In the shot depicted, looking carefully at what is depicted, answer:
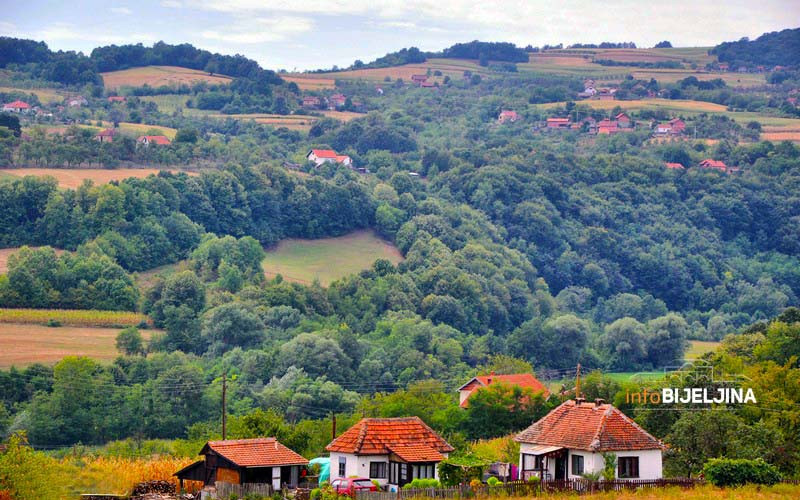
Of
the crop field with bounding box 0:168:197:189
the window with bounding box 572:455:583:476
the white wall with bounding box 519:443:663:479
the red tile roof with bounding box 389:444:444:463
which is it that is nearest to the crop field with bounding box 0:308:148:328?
the crop field with bounding box 0:168:197:189

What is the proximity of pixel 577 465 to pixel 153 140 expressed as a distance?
9045 centimetres

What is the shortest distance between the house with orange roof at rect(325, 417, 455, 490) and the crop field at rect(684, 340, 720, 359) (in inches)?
A: 2364

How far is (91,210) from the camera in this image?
4109 inches

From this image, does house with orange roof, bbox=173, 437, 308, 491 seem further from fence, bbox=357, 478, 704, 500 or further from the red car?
fence, bbox=357, 478, 704, 500

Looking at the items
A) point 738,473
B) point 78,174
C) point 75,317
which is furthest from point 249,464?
point 78,174

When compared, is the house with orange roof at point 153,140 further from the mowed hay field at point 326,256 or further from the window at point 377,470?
the window at point 377,470

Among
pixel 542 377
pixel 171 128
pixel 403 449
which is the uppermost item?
pixel 171 128

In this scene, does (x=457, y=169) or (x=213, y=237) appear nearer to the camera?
(x=213, y=237)

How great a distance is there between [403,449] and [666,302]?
91.6 metres

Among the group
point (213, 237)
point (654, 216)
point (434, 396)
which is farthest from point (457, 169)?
point (434, 396)

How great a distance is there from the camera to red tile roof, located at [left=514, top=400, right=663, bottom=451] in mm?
45500

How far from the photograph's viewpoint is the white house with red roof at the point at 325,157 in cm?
14825

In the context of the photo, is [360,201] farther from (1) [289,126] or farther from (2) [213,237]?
(1) [289,126]

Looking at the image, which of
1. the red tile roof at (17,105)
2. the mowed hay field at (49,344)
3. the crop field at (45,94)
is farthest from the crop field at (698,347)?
the crop field at (45,94)
